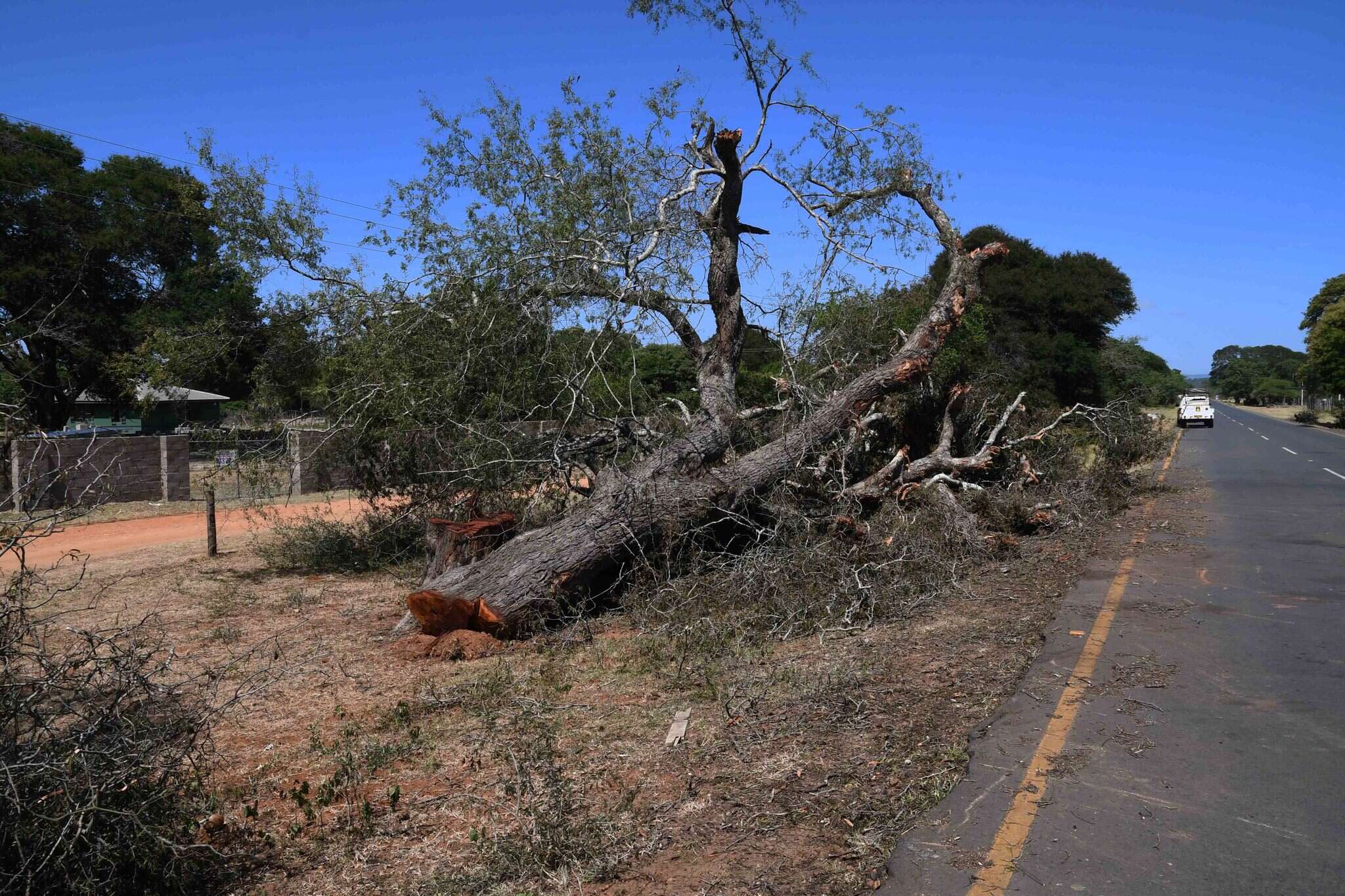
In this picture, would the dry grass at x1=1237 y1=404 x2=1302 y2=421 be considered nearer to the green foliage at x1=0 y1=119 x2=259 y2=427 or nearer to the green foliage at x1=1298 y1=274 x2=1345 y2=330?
the green foliage at x1=1298 y1=274 x2=1345 y2=330

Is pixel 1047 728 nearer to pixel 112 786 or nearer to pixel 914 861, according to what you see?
pixel 914 861

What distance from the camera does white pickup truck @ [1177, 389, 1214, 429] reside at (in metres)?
44.5

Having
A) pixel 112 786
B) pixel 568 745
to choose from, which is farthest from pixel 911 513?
pixel 112 786

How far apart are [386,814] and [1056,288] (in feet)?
97.5

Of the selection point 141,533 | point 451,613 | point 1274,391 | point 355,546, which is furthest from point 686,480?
point 1274,391

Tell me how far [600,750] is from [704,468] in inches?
182

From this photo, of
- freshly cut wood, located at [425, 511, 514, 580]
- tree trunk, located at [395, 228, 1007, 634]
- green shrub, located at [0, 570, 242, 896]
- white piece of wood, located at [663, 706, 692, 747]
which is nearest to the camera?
green shrub, located at [0, 570, 242, 896]

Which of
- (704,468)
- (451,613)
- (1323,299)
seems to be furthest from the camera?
(1323,299)

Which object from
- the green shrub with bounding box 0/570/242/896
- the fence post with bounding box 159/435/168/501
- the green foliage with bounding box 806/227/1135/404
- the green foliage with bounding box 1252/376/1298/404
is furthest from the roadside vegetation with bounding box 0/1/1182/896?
the green foliage with bounding box 1252/376/1298/404

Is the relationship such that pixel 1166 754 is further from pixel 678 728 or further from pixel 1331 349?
pixel 1331 349

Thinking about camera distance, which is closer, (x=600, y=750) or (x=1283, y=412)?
(x=600, y=750)

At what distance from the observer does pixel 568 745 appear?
5.34m

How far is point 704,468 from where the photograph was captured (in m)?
9.60

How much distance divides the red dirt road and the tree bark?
5.56 m
